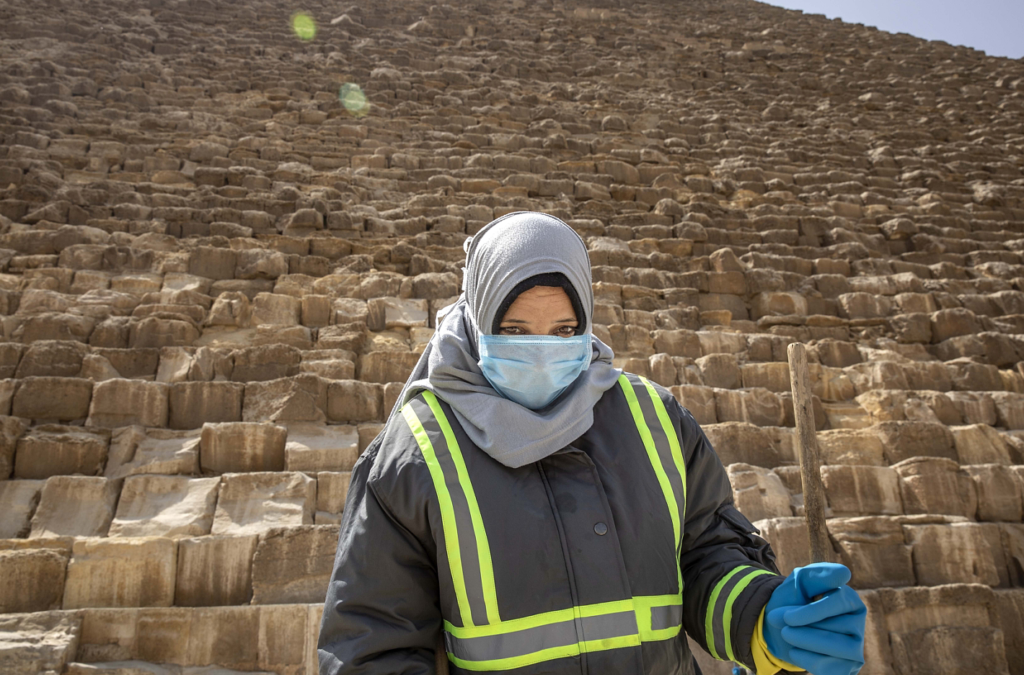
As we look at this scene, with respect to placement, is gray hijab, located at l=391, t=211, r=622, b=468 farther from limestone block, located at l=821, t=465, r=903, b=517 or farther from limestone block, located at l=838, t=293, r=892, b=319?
limestone block, located at l=838, t=293, r=892, b=319

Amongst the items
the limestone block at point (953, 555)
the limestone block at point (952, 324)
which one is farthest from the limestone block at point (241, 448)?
the limestone block at point (952, 324)

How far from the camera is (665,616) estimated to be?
4.14 feet

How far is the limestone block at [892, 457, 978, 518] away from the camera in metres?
4.16

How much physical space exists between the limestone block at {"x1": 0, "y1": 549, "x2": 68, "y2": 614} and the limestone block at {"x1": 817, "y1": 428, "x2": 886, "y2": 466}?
Answer: 15.0 feet

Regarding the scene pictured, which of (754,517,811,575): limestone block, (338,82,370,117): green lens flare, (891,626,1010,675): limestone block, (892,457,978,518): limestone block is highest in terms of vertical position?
(338,82,370,117): green lens flare

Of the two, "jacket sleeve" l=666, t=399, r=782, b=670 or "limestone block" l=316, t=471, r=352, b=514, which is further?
"limestone block" l=316, t=471, r=352, b=514

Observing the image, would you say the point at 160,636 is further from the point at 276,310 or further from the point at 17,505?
the point at 276,310

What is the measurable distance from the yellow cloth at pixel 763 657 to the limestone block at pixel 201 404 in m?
3.74

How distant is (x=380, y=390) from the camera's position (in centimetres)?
446

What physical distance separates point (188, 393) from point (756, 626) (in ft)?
13.0

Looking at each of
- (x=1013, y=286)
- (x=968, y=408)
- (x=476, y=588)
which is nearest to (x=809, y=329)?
(x=968, y=408)

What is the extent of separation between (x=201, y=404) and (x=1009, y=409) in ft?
20.3

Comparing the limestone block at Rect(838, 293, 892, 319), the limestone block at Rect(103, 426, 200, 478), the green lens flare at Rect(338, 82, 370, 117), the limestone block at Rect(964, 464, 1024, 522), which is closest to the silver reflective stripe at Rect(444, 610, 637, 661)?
the limestone block at Rect(103, 426, 200, 478)

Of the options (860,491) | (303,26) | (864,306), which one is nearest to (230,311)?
(860,491)
